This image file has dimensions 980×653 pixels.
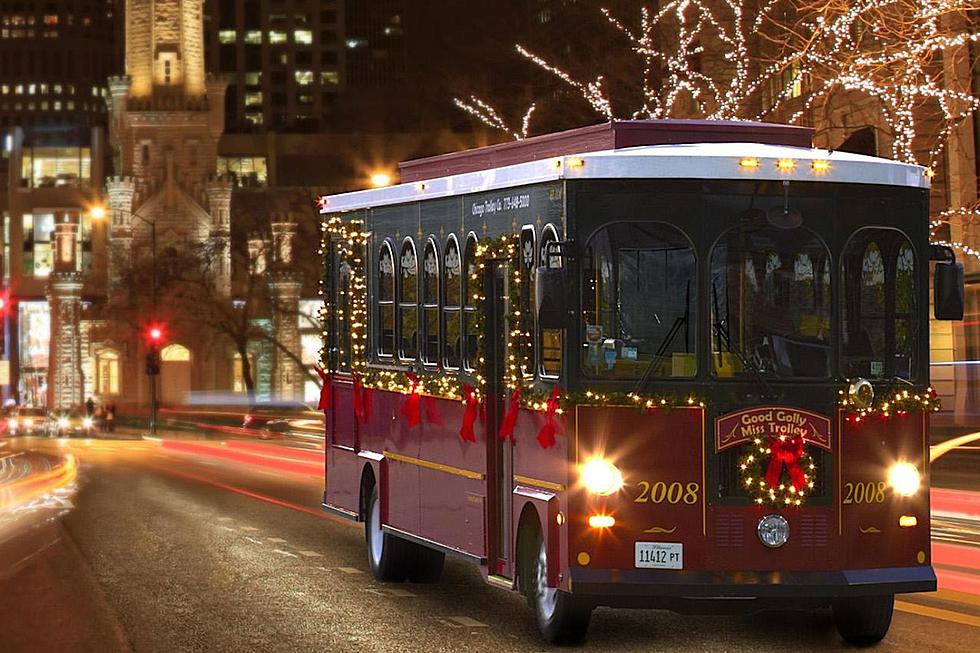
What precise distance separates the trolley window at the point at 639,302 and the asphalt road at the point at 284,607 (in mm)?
1860

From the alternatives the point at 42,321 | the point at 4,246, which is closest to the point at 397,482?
the point at 42,321

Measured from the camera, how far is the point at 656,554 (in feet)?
40.7

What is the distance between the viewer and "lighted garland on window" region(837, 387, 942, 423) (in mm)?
12586

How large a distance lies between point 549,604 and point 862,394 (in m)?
2.41

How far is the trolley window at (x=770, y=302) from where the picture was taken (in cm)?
1259

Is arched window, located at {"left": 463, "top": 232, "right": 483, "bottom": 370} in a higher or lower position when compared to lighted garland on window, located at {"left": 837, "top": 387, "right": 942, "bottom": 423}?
higher

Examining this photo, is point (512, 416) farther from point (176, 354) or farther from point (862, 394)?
point (176, 354)

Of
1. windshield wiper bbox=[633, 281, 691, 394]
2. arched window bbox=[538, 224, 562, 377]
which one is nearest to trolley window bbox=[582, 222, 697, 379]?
windshield wiper bbox=[633, 281, 691, 394]

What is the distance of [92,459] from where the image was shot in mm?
48875

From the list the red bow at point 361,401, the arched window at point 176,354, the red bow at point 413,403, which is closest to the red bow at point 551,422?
the red bow at point 413,403

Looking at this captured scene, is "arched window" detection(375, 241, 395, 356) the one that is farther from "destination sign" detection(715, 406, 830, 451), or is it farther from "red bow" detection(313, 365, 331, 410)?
"destination sign" detection(715, 406, 830, 451)

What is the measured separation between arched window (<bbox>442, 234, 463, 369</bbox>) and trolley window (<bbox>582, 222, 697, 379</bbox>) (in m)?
2.45

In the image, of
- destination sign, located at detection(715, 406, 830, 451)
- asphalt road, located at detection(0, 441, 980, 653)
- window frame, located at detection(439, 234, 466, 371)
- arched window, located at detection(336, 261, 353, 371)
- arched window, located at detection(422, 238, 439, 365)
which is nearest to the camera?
destination sign, located at detection(715, 406, 830, 451)

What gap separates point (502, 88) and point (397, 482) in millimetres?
50935
